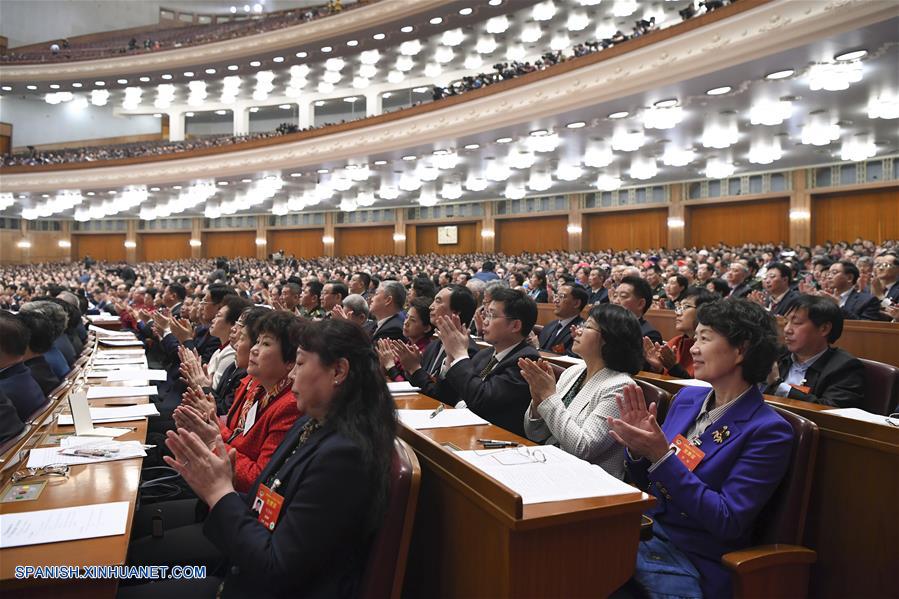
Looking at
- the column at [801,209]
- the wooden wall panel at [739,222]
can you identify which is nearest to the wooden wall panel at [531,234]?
the wooden wall panel at [739,222]

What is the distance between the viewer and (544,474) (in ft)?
5.69

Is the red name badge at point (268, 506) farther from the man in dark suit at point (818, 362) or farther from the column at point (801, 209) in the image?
the column at point (801, 209)

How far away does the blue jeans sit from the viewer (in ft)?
5.91

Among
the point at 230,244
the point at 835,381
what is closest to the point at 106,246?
the point at 230,244

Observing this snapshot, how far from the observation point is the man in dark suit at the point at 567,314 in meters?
4.66

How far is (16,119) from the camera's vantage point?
2966cm

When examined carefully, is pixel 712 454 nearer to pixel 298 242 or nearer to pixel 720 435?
pixel 720 435

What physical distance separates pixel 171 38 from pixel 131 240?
9812 millimetres

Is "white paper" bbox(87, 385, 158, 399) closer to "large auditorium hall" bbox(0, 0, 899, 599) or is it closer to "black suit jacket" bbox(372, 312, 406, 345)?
"large auditorium hall" bbox(0, 0, 899, 599)

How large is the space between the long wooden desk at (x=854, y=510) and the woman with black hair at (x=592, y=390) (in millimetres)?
635

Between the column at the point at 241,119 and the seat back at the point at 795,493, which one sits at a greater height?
the column at the point at 241,119

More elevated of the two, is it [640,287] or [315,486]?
[640,287]

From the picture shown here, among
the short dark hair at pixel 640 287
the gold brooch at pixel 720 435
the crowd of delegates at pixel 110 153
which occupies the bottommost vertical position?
the gold brooch at pixel 720 435

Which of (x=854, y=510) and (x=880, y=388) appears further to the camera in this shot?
(x=880, y=388)
